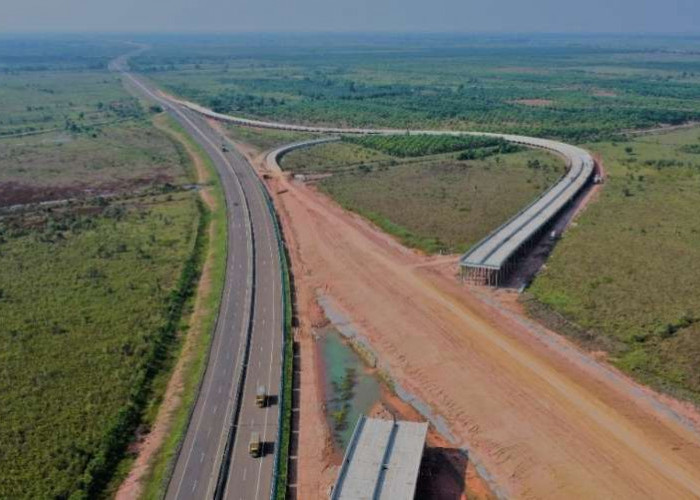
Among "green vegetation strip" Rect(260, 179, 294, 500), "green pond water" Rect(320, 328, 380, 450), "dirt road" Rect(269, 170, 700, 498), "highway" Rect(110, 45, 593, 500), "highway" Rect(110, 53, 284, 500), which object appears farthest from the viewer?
"green pond water" Rect(320, 328, 380, 450)

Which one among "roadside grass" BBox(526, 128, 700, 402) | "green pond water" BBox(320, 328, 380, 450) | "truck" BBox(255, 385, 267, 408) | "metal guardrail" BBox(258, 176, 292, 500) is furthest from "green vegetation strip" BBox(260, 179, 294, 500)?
"roadside grass" BBox(526, 128, 700, 402)

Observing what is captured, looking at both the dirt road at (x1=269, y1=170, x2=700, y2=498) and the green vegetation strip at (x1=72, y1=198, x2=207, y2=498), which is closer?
the dirt road at (x1=269, y1=170, x2=700, y2=498)

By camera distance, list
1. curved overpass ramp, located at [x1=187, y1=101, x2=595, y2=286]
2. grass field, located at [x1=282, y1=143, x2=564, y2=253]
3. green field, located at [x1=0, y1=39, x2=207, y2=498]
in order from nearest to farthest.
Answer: green field, located at [x1=0, y1=39, x2=207, y2=498] < curved overpass ramp, located at [x1=187, y1=101, x2=595, y2=286] < grass field, located at [x1=282, y1=143, x2=564, y2=253]

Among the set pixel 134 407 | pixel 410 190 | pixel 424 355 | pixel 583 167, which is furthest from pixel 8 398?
pixel 583 167

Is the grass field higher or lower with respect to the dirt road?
higher

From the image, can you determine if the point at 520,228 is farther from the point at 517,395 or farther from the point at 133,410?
the point at 133,410

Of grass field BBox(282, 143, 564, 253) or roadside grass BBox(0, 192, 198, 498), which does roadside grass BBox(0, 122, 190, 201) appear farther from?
grass field BBox(282, 143, 564, 253)

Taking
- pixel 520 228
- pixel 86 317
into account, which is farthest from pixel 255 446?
pixel 520 228

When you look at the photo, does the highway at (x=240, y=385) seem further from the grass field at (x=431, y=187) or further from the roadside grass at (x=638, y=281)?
the roadside grass at (x=638, y=281)
